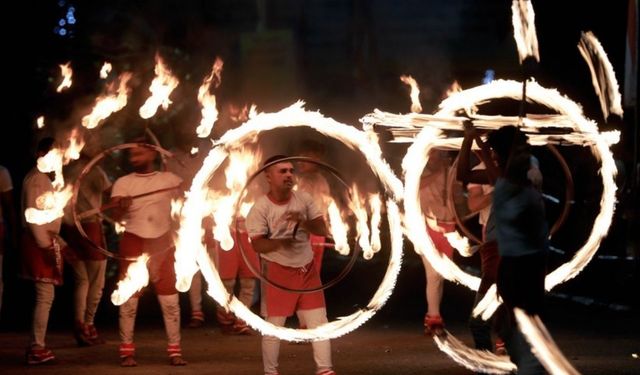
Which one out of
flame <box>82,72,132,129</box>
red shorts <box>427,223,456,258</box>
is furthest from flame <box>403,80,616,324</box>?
flame <box>82,72,132,129</box>

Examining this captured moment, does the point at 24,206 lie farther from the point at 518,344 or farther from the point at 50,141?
the point at 518,344

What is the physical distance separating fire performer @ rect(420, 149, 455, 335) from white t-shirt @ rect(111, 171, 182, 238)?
2.76 m

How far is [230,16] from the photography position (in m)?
32.0

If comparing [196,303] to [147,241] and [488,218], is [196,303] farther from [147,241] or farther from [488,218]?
[488,218]

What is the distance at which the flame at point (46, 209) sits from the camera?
10.6 m

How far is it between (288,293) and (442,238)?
330cm

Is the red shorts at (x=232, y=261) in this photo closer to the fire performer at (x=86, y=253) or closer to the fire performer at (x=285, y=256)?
the fire performer at (x=86, y=253)

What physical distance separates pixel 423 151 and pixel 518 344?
141 inches

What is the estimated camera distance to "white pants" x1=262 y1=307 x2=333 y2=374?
9148 mm

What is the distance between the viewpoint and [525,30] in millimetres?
9188

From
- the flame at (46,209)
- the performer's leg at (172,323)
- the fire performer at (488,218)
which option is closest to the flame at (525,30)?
the fire performer at (488,218)

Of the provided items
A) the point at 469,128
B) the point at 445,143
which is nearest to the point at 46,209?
the point at 445,143

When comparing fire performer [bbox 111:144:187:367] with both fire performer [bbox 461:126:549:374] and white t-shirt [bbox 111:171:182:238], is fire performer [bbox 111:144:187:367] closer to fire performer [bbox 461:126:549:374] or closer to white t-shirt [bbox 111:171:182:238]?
white t-shirt [bbox 111:171:182:238]

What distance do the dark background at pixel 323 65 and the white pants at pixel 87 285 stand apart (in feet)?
4.96
